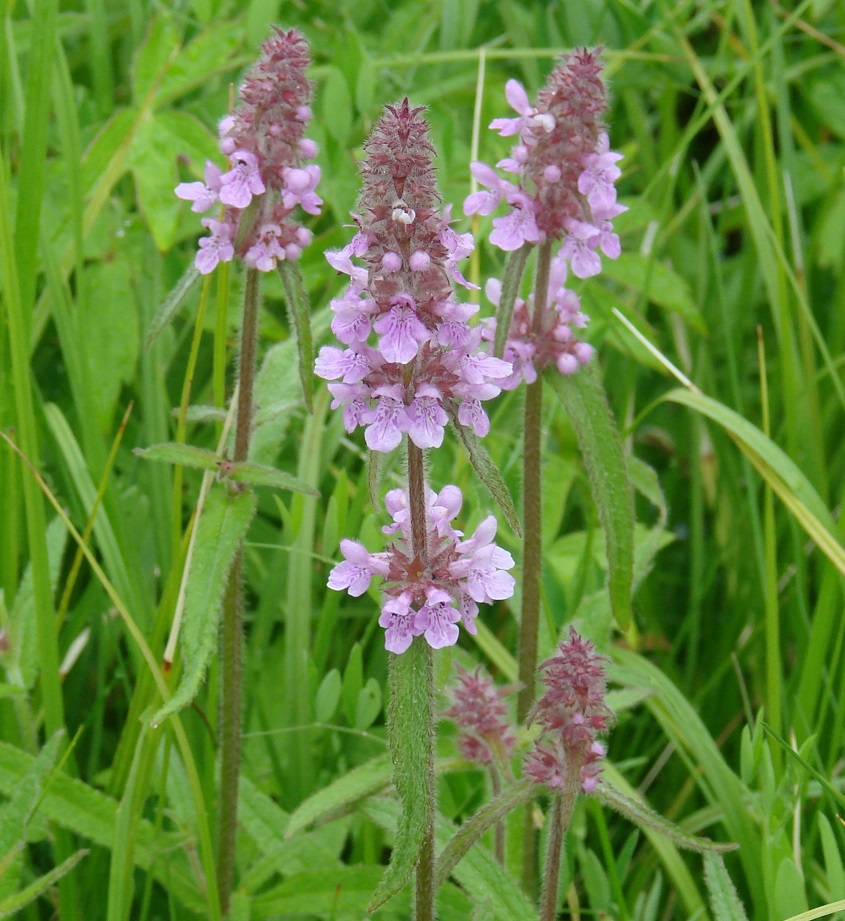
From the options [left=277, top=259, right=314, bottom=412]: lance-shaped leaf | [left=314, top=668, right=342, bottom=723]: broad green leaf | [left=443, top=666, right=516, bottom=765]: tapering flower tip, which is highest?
[left=277, top=259, right=314, bottom=412]: lance-shaped leaf

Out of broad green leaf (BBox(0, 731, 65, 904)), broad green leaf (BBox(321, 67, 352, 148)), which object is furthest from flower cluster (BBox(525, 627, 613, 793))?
broad green leaf (BBox(321, 67, 352, 148))

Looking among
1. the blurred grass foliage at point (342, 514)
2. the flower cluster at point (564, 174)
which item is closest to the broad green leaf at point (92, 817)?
the blurred grass foliage at point (342, 514)

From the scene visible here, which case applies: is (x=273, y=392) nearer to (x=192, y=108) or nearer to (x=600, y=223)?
(x=600, y=223)

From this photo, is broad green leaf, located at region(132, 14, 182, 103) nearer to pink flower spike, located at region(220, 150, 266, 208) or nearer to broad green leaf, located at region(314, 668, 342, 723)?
pink flower spike, located at region(220, 150, 266, 208)

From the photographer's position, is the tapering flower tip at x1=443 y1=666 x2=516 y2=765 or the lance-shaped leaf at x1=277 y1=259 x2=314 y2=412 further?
the tapering flower tip at x1=443 y1=666 x2=516 y2=765

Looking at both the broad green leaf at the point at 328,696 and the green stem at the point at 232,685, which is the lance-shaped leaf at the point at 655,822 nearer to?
the broad green leaf at the point at 328,696

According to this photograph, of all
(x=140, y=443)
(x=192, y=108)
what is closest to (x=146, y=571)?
(x=140, y=443)

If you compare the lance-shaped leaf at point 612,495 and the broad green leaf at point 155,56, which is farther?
the broad green leaf at point 155,56
